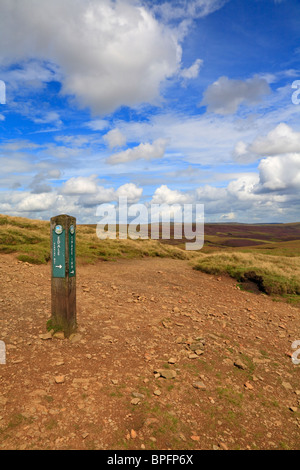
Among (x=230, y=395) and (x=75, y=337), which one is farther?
(x=75, y=337)

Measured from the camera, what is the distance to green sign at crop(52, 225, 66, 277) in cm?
612

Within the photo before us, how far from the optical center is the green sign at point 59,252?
612 centimetres

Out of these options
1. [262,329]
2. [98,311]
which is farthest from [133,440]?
[262,329]

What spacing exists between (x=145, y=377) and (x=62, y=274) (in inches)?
110

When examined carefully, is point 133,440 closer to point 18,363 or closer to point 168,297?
point 18,363

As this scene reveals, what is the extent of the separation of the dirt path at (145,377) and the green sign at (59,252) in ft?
4.90

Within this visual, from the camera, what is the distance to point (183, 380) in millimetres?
5098

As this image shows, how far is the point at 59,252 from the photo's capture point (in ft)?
20.2

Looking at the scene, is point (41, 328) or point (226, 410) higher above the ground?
point (41, 328)

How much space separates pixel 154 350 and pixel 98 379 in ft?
5.44

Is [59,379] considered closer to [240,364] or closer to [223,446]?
[223,446]

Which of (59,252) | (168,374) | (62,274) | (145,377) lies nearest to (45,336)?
(62,274)

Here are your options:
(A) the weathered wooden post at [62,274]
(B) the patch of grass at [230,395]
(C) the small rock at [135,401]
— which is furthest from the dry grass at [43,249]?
(B) the patch of grass at [230,395]

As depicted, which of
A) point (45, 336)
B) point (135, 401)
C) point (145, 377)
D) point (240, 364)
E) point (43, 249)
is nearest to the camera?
point (135, 401)
